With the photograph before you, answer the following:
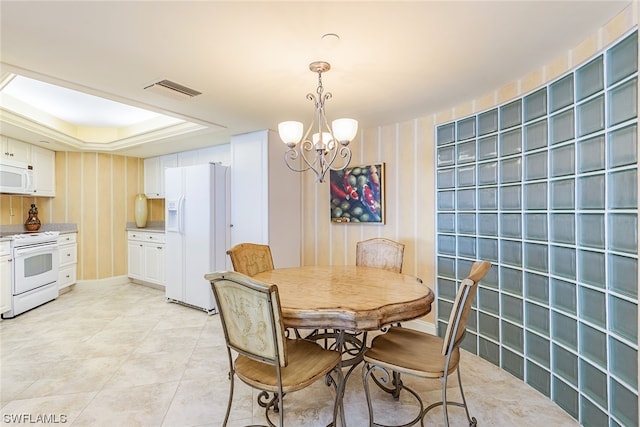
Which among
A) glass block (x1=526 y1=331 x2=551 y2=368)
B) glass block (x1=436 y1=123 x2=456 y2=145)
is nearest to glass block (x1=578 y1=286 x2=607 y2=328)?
glass block (x1=526 y1=331 x2=551 y2=368)

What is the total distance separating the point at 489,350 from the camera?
2.64 meters

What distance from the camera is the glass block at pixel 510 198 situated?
2361mm

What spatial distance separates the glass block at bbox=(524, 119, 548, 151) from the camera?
2.13 m

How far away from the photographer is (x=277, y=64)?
210 cm

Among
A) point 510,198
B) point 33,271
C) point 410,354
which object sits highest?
point 510,198

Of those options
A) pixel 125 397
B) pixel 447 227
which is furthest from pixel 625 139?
pixel 125 397

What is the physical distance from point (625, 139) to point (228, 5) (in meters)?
2.04

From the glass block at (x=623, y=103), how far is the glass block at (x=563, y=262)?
78 centimetres

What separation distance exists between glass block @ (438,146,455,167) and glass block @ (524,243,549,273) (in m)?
1.04

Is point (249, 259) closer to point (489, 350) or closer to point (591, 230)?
point (489, 350)

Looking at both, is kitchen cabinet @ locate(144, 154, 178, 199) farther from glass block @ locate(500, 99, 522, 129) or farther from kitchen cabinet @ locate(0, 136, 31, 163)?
glass block @ locate(500, 99, 522, 129)

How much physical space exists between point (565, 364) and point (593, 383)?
20 centimetres

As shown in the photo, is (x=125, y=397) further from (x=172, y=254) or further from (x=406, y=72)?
(x=406, y=72)

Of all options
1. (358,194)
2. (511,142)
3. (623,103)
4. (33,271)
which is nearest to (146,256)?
(33,271)
